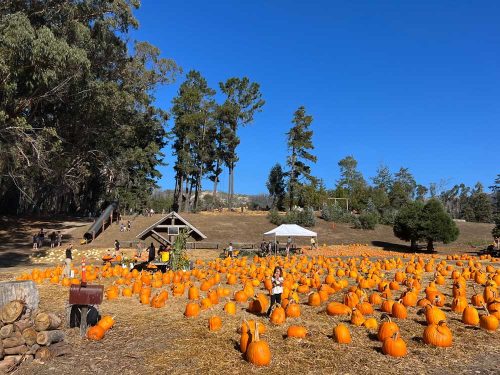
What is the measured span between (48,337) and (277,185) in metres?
65.0

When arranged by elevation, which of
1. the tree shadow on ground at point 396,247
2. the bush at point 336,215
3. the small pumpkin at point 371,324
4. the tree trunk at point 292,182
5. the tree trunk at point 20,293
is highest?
the tree trunk at point 292,182

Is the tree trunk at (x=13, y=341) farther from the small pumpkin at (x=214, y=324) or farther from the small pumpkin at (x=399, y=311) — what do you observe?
the small pumpkin at (x=399, y=311)

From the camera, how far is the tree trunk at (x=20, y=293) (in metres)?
7.96

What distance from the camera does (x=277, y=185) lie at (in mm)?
72000

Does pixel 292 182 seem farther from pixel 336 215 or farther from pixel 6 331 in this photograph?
pixel 6 331

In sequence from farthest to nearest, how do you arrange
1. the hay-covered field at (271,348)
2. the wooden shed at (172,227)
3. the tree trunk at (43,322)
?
the wooden shed at (172,227) → the tree trunk at (43,322) → the hay-covered field at (271,348)

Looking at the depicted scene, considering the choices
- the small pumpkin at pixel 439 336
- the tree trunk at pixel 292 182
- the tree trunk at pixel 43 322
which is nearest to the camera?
the small pumpkin at pixel 439 336

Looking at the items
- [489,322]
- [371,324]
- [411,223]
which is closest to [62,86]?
[371,324]

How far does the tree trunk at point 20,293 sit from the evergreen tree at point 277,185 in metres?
58.9

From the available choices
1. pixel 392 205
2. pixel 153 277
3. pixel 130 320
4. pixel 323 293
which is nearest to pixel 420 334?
pixel 323 293

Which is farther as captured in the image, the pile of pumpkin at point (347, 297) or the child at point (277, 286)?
the child at point (277, 286)

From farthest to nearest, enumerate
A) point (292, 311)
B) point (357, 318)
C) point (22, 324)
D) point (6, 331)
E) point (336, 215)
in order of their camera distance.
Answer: point (336, 215), point (292, 311), point (357, 318), point (22, 324), point (6, 331)

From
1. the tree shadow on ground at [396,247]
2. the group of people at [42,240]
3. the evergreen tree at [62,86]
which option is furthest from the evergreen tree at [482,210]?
the group of people at [42,240]

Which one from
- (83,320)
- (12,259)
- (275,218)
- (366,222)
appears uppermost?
(275,218)
